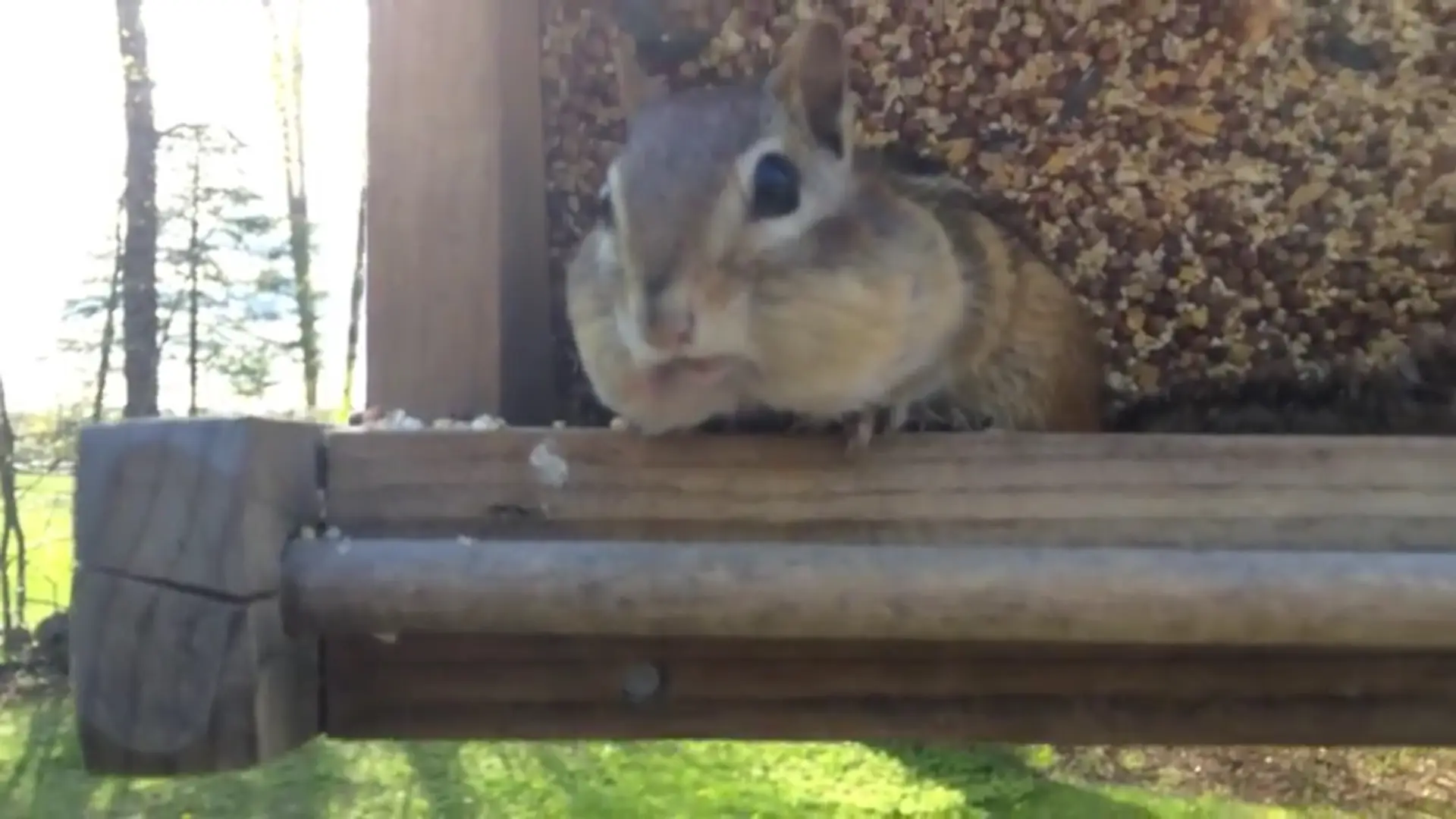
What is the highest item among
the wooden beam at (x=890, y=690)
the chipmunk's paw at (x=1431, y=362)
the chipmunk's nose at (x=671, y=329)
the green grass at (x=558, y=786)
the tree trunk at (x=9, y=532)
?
the chipmunk's nose at (x=671, y=329)

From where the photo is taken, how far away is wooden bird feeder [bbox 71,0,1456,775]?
0.68 metres

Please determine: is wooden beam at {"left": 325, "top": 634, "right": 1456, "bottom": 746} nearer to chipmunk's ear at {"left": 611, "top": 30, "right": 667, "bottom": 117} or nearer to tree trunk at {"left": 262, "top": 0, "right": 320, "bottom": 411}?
chipmunk's ear at {"left": 611, "top": 30, "right": 667, "bottom": 117}

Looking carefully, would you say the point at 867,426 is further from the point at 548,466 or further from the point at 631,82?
the point at 631,82

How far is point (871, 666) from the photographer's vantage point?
826 millimetres

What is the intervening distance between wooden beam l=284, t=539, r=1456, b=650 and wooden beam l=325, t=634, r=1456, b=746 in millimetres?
129

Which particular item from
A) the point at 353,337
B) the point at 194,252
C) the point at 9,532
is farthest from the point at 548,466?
the point at 9,532

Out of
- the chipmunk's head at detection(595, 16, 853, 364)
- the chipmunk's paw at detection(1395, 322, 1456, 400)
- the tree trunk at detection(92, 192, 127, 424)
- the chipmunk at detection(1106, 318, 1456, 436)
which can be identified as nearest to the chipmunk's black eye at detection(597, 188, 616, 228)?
the chipmunk's head at detection(595, 16, 853, 364)

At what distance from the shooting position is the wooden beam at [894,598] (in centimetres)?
68

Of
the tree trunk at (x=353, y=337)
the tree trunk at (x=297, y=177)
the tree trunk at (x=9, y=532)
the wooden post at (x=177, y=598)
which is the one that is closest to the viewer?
the wooden post at (x=177, y=598)

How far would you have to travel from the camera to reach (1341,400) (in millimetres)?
1069

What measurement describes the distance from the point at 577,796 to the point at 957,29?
1648 millimetres

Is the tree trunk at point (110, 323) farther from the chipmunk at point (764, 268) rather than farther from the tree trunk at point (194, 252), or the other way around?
the chipmunk at point (764, 268)

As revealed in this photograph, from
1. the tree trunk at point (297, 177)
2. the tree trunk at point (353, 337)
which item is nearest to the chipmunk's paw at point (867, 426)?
the tree trunk at point (353, 337)

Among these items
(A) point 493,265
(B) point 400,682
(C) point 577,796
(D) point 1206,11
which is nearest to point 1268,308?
(D) point 1206,11
